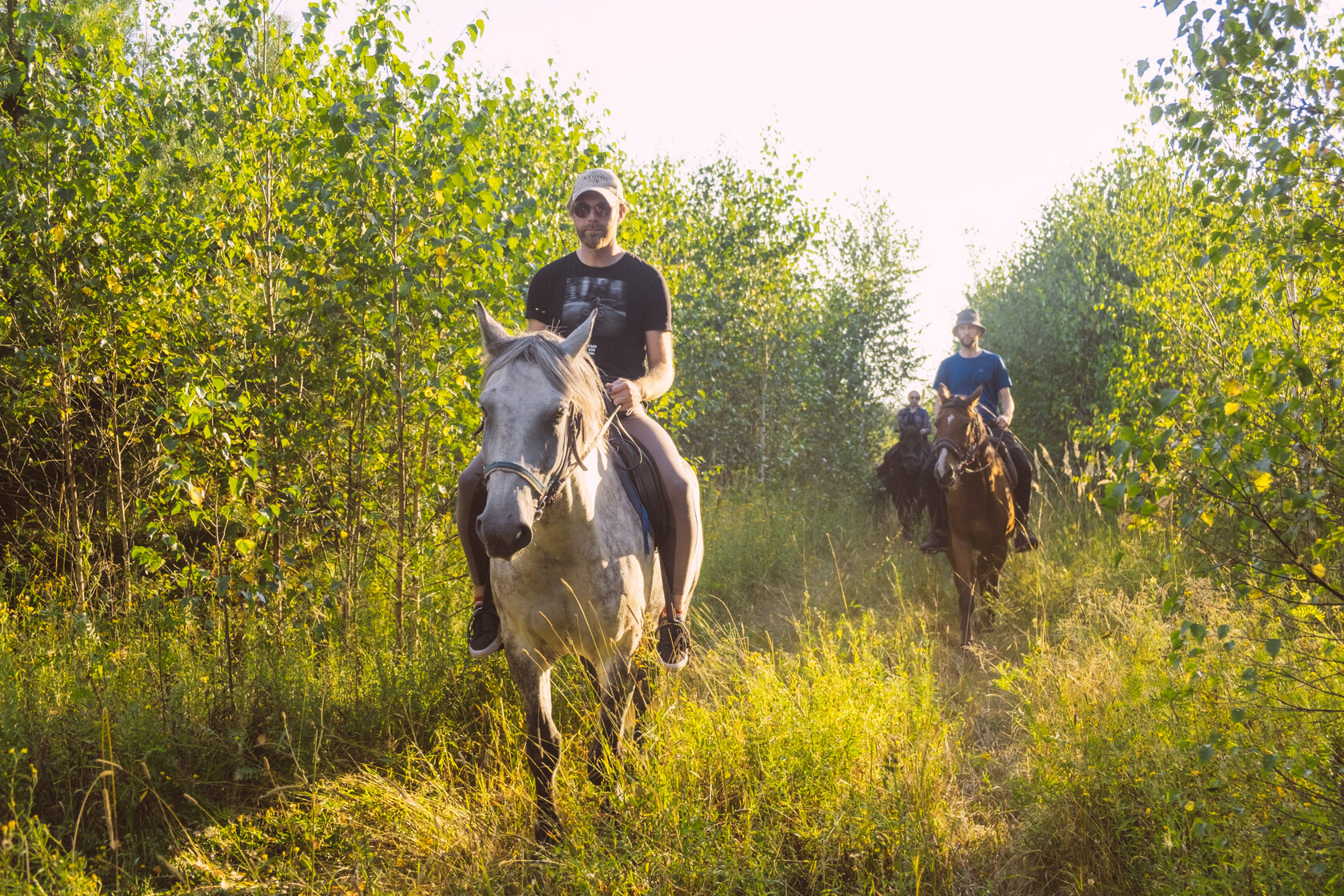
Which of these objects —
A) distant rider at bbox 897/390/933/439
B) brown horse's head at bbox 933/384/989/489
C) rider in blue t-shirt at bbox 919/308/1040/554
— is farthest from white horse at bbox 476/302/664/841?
distant rider at bbox 897/390/933/439

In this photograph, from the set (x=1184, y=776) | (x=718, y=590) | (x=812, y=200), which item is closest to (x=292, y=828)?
(x=1184, y=776)

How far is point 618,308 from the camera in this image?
13.4ft

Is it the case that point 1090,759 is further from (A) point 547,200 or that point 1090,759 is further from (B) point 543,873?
(A) point 547,200

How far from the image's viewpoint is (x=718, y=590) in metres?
→ 8.51

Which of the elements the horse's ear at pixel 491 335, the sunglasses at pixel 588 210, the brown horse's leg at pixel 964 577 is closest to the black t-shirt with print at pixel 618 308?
the sunglasses at pixel 588 210

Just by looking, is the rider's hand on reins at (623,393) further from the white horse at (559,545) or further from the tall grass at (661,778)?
the tall grass at (661,778)

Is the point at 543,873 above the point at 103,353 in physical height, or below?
below

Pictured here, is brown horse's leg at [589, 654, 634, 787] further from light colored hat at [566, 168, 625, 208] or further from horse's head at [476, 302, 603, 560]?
light colored hat at [566, 168, 625, 208]

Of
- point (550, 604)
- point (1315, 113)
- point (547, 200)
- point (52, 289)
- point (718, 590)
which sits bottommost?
point (718, 590)

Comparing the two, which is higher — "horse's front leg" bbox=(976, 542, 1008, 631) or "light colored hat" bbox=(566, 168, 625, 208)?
"light colored hat" bbox=(566, 168, 625, 208)

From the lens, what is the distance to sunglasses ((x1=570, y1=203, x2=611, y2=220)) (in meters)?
4.15

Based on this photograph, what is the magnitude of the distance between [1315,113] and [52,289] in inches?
256

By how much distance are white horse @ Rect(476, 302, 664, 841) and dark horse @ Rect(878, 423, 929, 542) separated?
9007 mm

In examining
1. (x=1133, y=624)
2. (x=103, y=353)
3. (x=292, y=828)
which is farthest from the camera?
(x=103, y=353)
